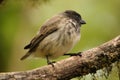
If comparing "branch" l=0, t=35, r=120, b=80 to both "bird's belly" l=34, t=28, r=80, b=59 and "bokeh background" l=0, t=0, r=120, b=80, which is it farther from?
"bokeh background" l=0, t=0, r=120, b=80

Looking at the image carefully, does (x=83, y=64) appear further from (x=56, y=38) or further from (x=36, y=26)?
(x=36, y=26)

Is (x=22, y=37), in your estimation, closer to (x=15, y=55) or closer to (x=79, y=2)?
(x=15, y=55)

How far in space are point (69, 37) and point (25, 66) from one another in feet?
8.74

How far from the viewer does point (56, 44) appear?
8094 millimetres

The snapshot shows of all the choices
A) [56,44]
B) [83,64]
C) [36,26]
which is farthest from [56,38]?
[36,26]

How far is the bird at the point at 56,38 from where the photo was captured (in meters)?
8.05

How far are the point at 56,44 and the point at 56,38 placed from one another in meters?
0.08

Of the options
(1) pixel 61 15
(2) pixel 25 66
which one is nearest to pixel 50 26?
(1) pixel 61 15

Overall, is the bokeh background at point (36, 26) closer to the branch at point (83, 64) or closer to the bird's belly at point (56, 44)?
the bird's belly at point (56, 44)

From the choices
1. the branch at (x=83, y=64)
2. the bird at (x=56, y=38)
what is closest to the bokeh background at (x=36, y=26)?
the bird at (x=56, y=38)

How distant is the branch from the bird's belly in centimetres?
60

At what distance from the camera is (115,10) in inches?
467

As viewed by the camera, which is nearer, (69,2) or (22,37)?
(22,37)

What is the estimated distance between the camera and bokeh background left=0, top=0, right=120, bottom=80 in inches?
414
